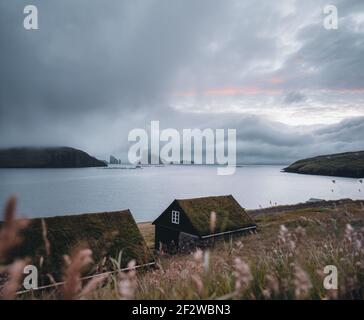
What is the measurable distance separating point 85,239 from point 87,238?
1055mm

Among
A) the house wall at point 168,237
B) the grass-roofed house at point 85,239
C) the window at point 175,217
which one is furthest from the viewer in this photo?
the house wall at point 168,237

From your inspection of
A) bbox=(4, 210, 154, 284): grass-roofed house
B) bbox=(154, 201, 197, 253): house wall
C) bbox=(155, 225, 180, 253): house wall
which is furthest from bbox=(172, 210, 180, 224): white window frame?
bbox=(4, 210, 154, 284): grass-roofed house

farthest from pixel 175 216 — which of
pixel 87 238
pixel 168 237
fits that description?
pixel 87 238

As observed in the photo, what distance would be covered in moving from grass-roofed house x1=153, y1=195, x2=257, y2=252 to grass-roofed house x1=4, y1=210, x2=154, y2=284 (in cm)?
974

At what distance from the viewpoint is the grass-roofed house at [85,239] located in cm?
1923

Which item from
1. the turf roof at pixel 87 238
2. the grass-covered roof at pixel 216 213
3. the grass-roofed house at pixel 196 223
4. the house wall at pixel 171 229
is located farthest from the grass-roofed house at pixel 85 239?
the grass-covered roof at pixel 216 213

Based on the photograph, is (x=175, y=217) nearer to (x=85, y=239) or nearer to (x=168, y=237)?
(x=168, y=237)

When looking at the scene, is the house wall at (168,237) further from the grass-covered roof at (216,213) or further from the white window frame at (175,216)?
the grass-covered roof at (216,213)

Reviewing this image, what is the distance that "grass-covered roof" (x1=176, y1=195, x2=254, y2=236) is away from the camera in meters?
34.0

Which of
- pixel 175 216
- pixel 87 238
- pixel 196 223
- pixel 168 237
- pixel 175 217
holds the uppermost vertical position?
pixel 87 238

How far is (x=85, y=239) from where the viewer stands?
20.8m
